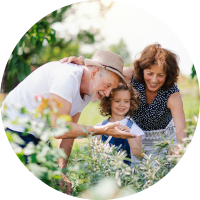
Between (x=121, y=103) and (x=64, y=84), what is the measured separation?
2.82ft

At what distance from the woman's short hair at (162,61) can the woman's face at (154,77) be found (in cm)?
4

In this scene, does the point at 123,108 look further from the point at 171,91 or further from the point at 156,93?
the point at 171,91

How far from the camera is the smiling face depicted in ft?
7.98

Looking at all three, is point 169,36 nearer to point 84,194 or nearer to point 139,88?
point 139,88

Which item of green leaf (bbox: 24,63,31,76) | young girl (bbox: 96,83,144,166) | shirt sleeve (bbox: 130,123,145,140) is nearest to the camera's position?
young girl (bbox: 96,83,144,166)

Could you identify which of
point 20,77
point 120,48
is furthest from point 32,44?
point 120,48

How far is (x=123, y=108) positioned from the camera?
281 cm

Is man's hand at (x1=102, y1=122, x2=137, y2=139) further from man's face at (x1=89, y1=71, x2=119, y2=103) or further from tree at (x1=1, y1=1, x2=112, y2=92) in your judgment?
tree at (x1=1, y1=1, x2=112, y2=92)

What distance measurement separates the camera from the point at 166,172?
219cm

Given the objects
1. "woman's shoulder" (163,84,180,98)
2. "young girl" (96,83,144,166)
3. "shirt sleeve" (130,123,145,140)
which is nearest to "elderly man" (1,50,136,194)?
"young girl" (96,83,144,166)

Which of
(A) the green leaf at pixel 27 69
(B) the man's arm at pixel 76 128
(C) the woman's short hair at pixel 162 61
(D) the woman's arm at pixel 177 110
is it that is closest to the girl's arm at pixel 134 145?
(B) the man's arm at pixel 76 128

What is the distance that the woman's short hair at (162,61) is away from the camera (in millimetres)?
2727

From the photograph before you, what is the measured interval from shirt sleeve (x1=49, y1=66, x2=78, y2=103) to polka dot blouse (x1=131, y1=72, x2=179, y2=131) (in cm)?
98

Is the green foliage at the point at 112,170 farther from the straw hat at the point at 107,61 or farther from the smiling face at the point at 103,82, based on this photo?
the straw hat at the point at 107,61
